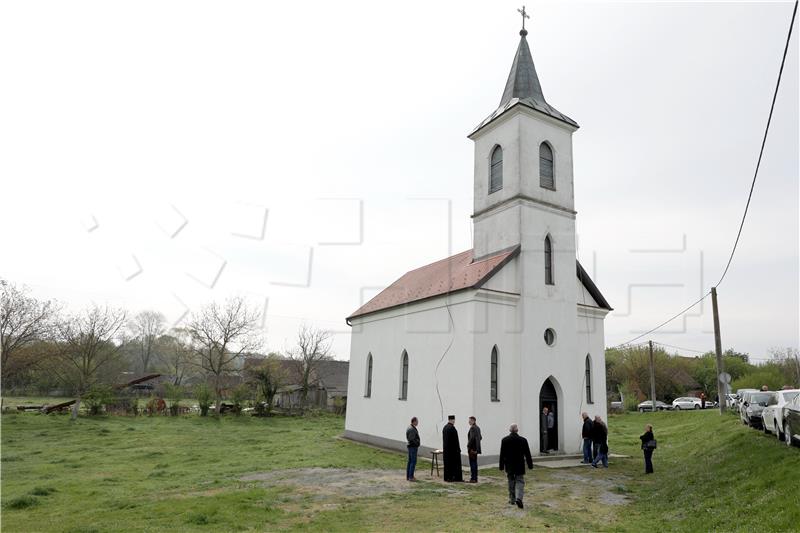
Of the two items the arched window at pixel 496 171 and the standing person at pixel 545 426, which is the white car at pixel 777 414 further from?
the arched window at pixel 496 171

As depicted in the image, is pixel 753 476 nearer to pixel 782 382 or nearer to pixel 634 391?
pixel 782 382

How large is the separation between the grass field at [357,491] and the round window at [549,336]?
4.87 m

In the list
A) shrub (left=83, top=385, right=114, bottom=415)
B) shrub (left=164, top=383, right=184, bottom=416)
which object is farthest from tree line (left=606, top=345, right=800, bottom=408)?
shrub (left=83, top=385, right=114, bottom=415)

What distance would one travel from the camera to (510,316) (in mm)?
19000

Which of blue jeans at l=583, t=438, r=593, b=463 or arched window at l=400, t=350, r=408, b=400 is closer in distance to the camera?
blue jeans at l=583, t=438, r=593, b=463

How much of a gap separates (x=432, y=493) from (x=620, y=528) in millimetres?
4562

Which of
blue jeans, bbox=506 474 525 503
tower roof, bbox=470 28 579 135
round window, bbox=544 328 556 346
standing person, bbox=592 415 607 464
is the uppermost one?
tower roof, bbox=470 28 579 135

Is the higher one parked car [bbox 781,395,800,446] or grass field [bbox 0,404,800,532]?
parked car [bbox 781,395,800,446]

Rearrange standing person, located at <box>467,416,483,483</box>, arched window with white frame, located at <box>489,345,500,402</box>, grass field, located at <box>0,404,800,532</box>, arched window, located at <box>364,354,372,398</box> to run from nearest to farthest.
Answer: grass field, located at <box>0,404,800,532</box>, standing person, located at <box>467,416,483,483</box>, arched window with white frame, located at <box>489,345,500,402</box>, arched window, located at <box>364,354,372,398</box>

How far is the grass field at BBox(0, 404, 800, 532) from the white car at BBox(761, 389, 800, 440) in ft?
1.53

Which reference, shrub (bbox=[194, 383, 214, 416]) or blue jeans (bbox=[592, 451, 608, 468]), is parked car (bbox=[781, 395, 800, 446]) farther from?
shrub (bbox=[194, 383, 214, 416])

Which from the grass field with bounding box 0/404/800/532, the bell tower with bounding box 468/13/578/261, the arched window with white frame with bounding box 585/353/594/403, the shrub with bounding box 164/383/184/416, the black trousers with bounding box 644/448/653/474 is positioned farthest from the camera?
the shrub with bounding box 164/383/184/416

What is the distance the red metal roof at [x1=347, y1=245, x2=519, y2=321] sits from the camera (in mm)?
19125

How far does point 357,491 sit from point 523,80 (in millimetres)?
18162
